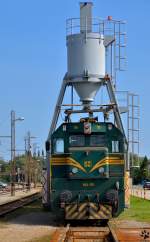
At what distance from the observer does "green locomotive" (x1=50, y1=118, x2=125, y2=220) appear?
20609 millimetres

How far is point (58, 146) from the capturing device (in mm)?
21484

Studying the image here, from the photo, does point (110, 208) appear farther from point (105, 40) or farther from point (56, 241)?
point (105, 40)

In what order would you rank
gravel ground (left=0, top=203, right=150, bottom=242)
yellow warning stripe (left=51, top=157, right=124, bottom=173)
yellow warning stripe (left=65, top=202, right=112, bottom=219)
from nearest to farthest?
1. gravel ground (left=0, top=203, right=150, bottom=242)
2. yellow warning stripe (left=65, top=202, right=112, bottom=219)
3. yellow warning stripe (left=51, top=157, right=124, bottom=173)

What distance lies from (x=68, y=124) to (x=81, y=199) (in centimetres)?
289

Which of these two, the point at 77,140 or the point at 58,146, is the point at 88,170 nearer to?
the point at 77,140

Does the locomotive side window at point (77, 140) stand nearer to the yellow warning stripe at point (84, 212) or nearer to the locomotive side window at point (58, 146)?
the locomotive side window at point (58, 146)

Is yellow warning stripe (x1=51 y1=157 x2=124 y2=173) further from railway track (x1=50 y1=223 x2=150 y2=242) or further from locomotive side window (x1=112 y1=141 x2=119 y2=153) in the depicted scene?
railway track (x1=50 y1=223 x2=150 y2=242)

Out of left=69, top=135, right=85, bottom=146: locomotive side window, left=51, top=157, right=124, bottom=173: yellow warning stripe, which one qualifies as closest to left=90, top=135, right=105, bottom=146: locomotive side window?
left=69, top=135, right=85, bottom=146: locomotive side window

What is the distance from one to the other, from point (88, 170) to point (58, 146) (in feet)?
4.98

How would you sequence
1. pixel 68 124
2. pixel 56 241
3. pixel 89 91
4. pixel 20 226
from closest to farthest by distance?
1. pixel 56 241
2. pixel 20 226
3. pixel 68 124
4. pixel 89 91

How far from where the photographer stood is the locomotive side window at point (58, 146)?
2141cm

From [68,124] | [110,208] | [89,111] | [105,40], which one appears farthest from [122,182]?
[105,40]

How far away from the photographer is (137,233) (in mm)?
16906

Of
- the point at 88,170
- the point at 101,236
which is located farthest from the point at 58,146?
the point at 101,236
